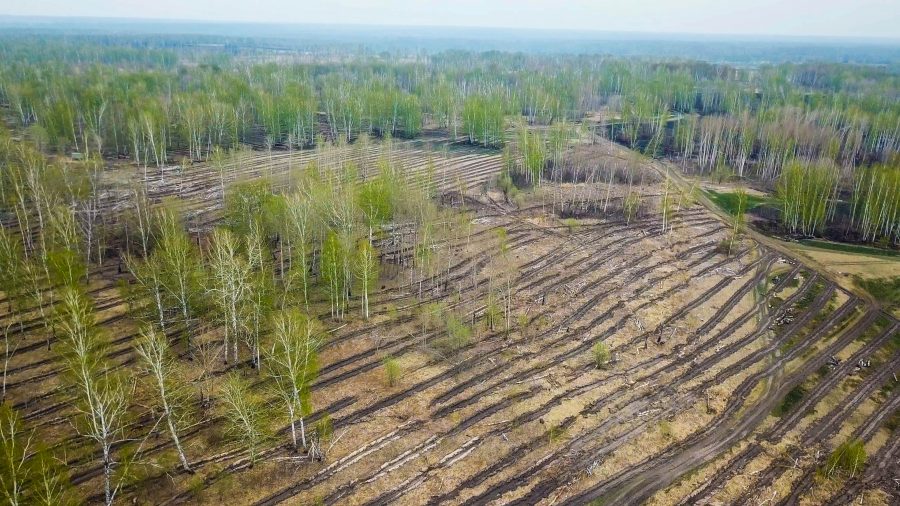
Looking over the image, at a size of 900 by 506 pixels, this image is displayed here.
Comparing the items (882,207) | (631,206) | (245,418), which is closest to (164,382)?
(245,418)

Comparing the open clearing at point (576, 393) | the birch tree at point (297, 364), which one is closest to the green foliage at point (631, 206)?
the open clearing at point (576, 393)

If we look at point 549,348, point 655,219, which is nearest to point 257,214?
point 549,348

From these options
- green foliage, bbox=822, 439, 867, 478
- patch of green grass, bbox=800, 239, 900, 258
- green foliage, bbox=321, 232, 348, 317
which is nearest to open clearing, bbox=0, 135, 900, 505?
green foliage, bbox=822, 439, 867, 478

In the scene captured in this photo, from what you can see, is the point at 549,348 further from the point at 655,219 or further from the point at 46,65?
the point at 46,65

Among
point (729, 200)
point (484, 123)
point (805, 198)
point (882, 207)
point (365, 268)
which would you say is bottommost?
point (729, 200)

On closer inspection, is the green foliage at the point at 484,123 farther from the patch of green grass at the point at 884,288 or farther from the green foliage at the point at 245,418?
the green foliage at the point at 245,418

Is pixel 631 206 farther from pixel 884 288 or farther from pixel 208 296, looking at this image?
pixel 208 296
